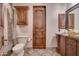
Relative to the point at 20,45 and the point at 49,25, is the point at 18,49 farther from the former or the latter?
the point at 49,25

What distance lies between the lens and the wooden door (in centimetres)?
238

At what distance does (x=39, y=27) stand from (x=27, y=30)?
216 mm

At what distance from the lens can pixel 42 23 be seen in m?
2.41

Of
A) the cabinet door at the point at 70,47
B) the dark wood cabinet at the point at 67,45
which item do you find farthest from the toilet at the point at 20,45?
the cabinet door at the point at 70,47

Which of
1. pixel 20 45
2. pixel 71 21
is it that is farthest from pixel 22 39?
pixel 71 21

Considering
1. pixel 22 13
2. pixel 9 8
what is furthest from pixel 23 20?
pixel 9 8

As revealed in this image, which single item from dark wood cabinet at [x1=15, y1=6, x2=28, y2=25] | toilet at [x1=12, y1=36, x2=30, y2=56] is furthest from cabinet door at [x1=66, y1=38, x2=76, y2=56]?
dark wood cabinet at [x1=15, y1=6, x2=28, y2=25]

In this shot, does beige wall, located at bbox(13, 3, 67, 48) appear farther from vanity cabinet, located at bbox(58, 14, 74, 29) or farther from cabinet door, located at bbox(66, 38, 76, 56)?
cabinet door, located at bbox(66, 38, 76, 56)

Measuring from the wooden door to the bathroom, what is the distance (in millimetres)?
28

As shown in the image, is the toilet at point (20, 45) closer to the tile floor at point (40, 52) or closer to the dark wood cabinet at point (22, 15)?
the tile floor at point (40, 52)

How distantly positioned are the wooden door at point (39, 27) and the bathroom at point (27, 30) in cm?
3

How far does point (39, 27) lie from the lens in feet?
7.97

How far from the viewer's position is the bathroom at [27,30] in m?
2.31

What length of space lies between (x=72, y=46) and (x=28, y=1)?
106 centimetres
